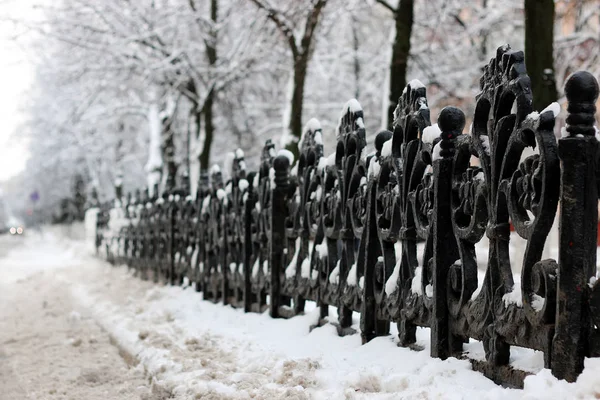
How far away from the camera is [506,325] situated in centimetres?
313

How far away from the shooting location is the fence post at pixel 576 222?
8.70ft

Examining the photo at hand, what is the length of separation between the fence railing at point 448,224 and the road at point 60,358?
155cm

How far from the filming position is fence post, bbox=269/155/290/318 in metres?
6.61

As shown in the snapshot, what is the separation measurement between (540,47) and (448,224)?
5.47m

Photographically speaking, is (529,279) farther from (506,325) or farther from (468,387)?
(468,387)

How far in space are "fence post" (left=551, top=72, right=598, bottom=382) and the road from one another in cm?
273

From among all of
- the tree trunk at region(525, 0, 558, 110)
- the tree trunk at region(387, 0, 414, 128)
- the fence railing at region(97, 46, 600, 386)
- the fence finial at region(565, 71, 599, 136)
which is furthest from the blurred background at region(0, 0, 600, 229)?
the fence finial at region(565, 71, 599, 136)

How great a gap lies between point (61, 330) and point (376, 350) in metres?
5.22

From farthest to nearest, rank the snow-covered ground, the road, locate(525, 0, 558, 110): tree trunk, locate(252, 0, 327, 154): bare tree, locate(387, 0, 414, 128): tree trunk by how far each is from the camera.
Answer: locate(252, 0, 327, 154): bare tree, locate(387, 0, 414, 128): tree trunk, locate(525, 0, 558, 110): tree trunk, the road, the snow-covered ground

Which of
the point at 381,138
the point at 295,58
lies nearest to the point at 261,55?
the point at 295,58

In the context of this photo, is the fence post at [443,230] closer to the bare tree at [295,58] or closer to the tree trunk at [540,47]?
the tree trunk at [540,47]

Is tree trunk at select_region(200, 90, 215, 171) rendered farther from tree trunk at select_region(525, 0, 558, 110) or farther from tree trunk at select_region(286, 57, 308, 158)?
tree trunk at select_region(525, 0, 558, 110)

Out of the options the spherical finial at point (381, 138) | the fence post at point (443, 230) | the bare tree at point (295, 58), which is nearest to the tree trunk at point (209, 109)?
the bare tree at point (295, 58)

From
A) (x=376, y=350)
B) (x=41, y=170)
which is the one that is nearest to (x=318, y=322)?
(x=376, y=350)
